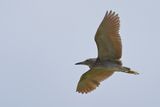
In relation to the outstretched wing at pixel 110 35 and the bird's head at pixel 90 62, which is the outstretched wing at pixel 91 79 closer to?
the bird's head at pixel 90 62

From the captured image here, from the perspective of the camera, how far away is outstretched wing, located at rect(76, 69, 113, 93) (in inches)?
1039

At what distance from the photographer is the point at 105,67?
25.5 metres

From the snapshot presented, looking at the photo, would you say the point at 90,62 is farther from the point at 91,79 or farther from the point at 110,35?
the point at 110,35

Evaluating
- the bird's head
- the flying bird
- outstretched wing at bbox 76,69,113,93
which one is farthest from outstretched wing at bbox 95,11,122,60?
outstretched wing at bbox 76,69,113,93

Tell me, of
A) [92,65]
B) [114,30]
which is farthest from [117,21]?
[92,65]

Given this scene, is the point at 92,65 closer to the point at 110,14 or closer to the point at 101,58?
the point at 101,58

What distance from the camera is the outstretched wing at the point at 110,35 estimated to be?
2502cm

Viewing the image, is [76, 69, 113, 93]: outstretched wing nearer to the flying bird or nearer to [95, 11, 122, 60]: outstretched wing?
the flying bird

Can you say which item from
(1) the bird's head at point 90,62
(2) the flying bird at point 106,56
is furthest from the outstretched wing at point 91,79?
(1) the bird's head at point 90,62

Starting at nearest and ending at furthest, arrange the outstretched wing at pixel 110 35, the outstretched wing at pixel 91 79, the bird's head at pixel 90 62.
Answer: the outstretched wing at pixel 110 35
the bird's head at pixel 90 62
the outstretched wing at pixel 91 79

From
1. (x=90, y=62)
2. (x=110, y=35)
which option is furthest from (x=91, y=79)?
(x=110, y=35)

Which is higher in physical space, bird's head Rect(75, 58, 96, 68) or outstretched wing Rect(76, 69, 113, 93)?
bird's head Rect(75, 58, 96, 68)

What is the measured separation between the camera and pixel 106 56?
84.5ft

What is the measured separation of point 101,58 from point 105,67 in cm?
47
